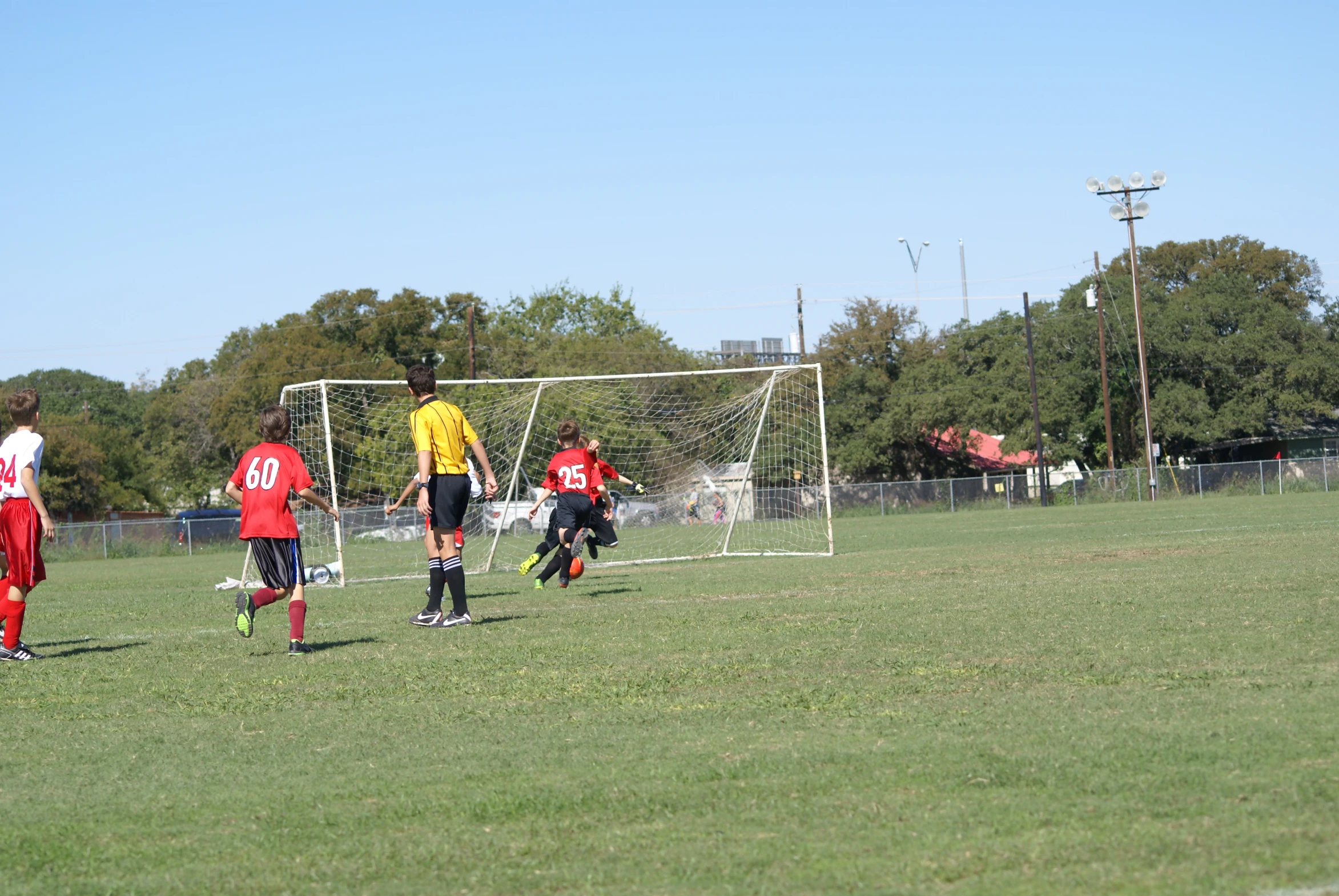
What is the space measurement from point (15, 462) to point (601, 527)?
604 cm

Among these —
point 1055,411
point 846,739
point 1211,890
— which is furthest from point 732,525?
point 1055,411

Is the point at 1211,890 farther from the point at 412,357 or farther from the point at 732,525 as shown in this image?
the point at 412,357

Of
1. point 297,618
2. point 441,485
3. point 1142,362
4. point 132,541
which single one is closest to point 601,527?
point 441,485

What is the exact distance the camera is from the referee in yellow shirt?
386 inches

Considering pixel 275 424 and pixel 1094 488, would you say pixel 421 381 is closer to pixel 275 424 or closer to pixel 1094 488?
pixel 275 424

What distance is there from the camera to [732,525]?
69.9 ft

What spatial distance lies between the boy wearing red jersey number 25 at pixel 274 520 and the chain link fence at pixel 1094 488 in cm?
3835

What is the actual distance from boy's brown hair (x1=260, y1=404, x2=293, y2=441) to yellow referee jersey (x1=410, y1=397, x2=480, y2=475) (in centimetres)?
122

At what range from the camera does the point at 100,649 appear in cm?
950

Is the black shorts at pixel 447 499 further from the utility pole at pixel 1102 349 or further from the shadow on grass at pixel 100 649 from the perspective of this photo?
the utility pole at pixel 1102 349

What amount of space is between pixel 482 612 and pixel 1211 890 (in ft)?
28.8

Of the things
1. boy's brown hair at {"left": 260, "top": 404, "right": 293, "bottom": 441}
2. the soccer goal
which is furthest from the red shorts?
the soccer goal

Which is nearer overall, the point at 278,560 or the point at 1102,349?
the point at 278,560

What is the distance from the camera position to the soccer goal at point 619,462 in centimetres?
1900
